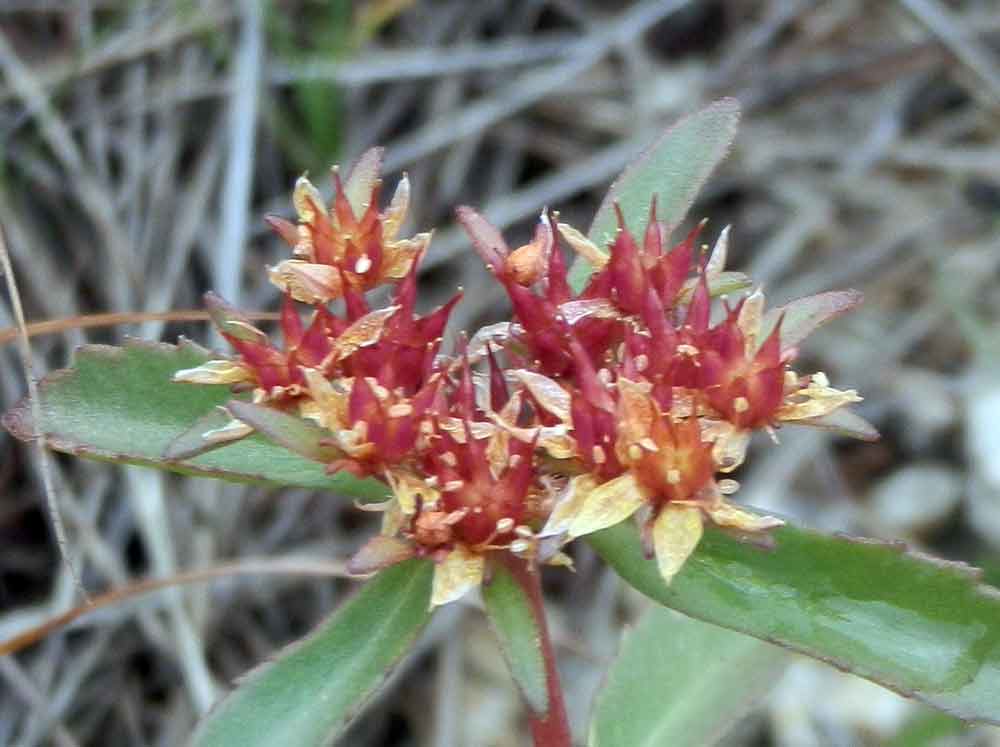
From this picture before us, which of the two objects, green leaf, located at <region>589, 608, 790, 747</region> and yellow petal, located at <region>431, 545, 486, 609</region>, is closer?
yellow petal, located at <region>431, 545, 486, 609</region>

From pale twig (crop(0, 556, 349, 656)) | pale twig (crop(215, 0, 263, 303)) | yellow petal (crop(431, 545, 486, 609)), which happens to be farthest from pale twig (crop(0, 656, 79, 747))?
yellow petal (crop(431, 545, 486, 609))

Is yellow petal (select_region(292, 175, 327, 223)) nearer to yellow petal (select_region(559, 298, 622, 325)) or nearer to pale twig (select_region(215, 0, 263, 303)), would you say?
yellow petal (select_region(559, 298, 622, 325))

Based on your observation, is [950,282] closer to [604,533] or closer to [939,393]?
[939,393]

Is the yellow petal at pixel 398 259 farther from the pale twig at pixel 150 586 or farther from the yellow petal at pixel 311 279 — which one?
the pale twig at pixel 150 586

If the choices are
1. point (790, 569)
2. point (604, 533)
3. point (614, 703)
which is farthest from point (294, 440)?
point (614, 703)

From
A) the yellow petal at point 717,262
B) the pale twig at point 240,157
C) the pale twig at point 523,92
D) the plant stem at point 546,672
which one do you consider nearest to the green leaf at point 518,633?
the plant stem at point 546,672

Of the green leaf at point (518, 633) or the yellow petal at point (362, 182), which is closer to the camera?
the green leaf at point (518, 633)

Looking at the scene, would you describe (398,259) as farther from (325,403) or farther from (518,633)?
(518,633)
